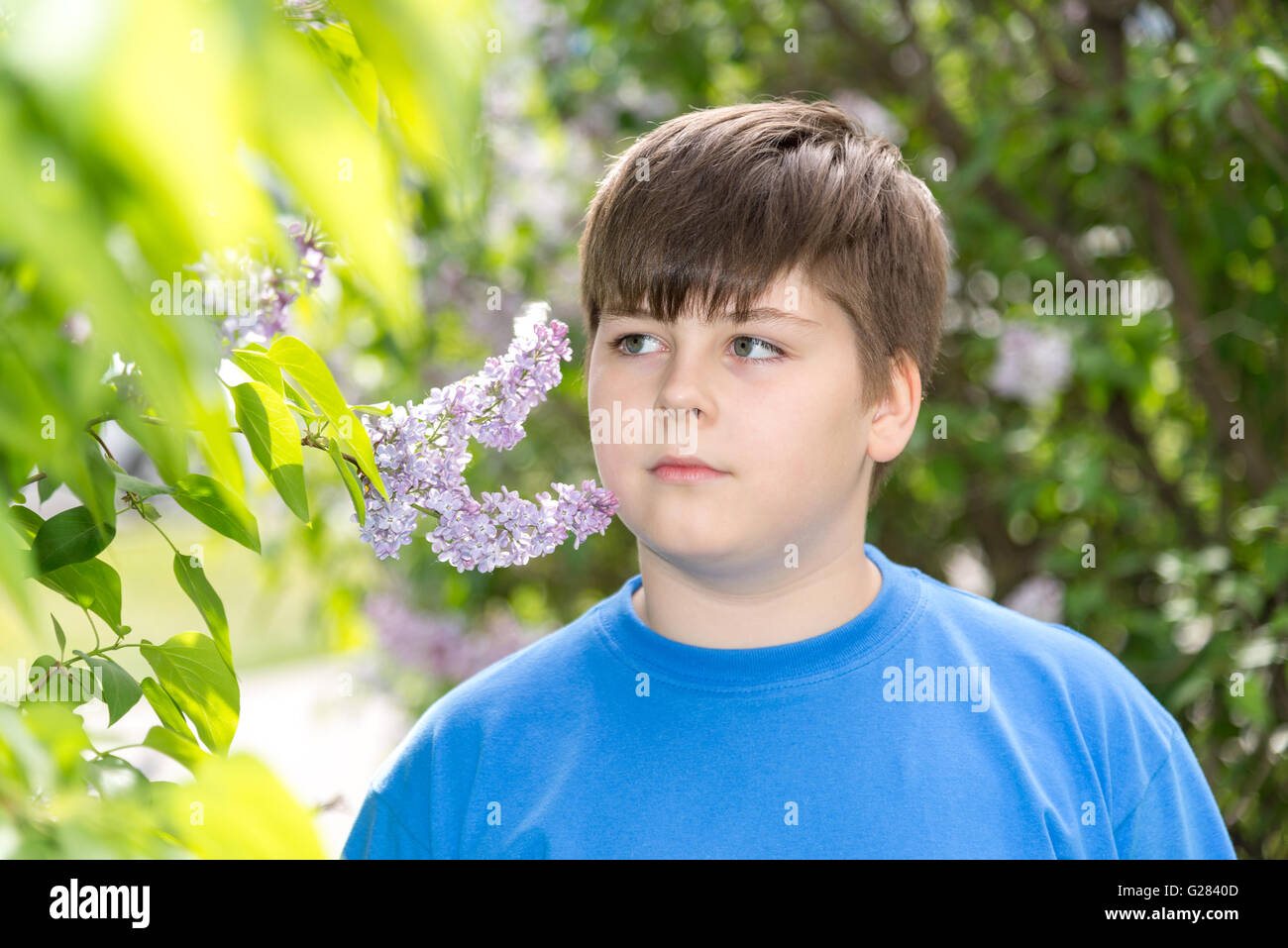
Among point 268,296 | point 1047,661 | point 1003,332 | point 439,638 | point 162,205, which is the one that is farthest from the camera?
point 439,638

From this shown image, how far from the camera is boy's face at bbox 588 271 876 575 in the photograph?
751 mm

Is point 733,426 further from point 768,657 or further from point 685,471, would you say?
point 768,657

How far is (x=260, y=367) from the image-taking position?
1.67 feet

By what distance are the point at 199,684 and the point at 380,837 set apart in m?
0.26

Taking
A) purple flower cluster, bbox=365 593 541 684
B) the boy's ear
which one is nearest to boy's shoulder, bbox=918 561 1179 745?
the boy's ear

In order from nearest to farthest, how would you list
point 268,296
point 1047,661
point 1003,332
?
point 268,296 → point 1047,661 → point 1003,332

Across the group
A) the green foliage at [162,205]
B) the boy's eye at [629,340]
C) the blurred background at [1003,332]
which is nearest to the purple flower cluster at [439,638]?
the blurred background at [1003,332]

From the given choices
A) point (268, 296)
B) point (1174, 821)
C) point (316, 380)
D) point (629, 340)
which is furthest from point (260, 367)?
point (1174, 821)

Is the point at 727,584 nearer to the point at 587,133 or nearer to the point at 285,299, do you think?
the point at 285,299

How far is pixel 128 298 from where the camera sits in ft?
0.65
